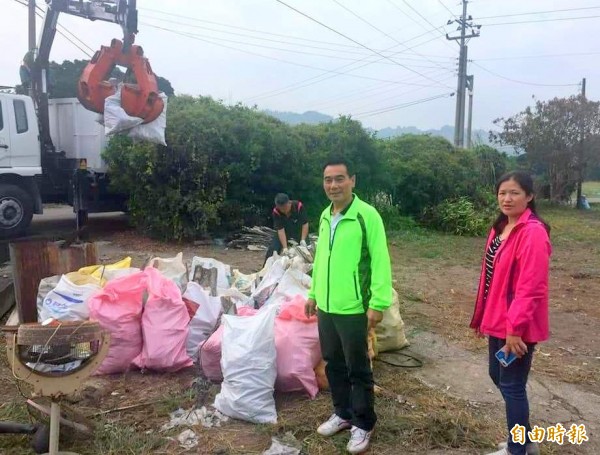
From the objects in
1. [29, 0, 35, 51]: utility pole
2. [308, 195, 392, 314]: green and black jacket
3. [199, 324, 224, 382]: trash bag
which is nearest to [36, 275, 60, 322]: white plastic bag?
[199, 324, 224, 382]: trash bag

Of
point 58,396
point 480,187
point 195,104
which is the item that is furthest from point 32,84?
point 480,187

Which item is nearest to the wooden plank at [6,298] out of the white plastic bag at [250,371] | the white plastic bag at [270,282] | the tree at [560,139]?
the white plastic bag at [270,282]

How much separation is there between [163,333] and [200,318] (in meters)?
0.31

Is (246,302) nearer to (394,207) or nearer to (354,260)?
(354,260)

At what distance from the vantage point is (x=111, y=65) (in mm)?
6754

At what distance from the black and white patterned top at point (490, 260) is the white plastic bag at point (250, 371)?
136 centimetres

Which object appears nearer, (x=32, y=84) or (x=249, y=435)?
(x=249, y=435)

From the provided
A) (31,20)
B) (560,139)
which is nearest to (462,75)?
(560,139)

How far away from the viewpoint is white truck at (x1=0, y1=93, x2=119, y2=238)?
29.9ft

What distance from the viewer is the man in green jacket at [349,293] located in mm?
2896

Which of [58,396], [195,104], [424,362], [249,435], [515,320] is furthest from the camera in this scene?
[195,104]

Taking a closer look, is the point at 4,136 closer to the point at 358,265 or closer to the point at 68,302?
the point at 68,302

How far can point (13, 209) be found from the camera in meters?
9.12

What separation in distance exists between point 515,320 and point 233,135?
27.1 ft
